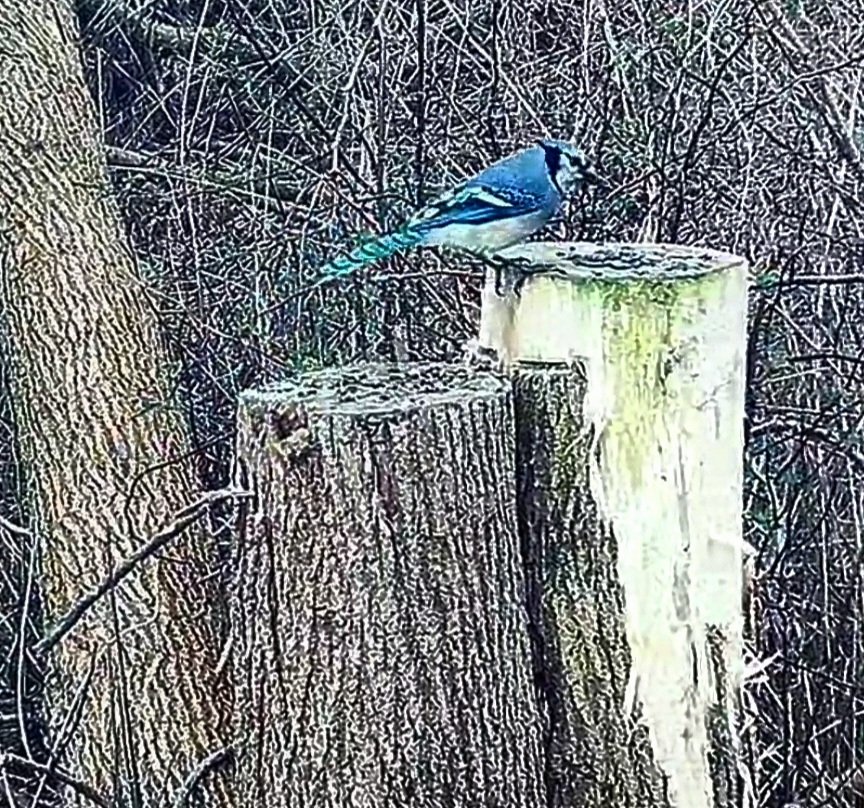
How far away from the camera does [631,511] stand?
7.40 feet

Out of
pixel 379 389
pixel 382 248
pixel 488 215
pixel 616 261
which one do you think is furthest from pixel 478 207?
pixel 379 389

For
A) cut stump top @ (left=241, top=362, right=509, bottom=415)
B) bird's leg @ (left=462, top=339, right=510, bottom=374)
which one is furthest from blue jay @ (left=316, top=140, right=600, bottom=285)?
cut stump top @ (left=241, top=362, right=509, bottom=415)

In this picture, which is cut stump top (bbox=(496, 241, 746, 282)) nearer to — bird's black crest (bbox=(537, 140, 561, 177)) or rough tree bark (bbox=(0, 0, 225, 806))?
bird's black crest (bbox=(537, 140, 561, 177))

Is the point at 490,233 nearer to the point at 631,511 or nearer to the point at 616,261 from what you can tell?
the point at 616,261

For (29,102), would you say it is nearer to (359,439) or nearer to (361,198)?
(361,198)

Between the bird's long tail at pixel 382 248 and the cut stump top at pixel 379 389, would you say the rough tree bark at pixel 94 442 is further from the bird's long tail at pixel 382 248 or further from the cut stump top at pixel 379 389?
the cut stump top at pixel 379 389

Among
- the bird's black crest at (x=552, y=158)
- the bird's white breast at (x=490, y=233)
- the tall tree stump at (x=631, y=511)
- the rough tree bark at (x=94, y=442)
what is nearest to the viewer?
the tall tree stump at (x=631, y=511)

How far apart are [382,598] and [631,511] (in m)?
0.41

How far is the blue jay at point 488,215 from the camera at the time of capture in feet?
8.36

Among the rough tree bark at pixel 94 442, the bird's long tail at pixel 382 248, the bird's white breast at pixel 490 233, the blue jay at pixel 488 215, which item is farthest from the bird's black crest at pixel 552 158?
the rough tree bark at pixel 94 442

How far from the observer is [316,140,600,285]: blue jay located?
2549 mm

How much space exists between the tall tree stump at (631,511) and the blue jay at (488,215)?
0.72 ft

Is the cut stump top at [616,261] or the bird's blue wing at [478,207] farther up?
the bird's blue wing at [478,207]

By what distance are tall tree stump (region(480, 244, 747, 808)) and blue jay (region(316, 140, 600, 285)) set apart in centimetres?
22
